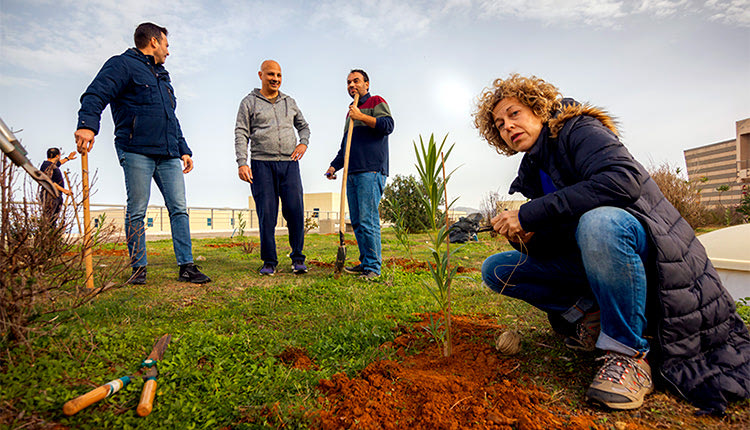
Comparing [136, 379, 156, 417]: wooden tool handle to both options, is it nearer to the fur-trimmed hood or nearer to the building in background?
the fur-trimmed hood

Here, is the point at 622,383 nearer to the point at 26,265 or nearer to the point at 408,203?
the point at 26,265

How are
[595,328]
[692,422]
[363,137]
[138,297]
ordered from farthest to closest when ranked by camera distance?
[363,137], [138,297], [595,328], [692,422]

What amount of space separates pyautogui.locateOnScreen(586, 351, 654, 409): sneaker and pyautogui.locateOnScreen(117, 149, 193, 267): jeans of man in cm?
368

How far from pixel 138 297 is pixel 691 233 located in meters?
3.83

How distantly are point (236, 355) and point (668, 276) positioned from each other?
2.11 metres

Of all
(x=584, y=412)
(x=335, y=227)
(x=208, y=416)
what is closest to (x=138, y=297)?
(x=208, y=416)

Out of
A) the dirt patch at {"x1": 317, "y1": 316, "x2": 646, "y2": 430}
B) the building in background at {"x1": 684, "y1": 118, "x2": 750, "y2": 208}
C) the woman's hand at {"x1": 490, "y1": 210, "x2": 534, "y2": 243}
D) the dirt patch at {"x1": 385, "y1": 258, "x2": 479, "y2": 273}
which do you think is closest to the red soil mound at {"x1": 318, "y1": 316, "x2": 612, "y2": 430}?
the dirt patch at {"x1": 317, "y1": 316, "x2": 646, "y2": 430}

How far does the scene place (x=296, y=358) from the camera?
2.15 m

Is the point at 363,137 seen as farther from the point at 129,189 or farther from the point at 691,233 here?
the point at 691,233

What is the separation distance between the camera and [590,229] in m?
1.70

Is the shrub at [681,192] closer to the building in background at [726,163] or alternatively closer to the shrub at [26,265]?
the building in background at [726,163]

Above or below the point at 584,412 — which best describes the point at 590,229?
above

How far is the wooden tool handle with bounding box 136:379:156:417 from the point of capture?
156 cm

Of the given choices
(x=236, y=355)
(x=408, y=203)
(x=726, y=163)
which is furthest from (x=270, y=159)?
(x=726, y=163)
